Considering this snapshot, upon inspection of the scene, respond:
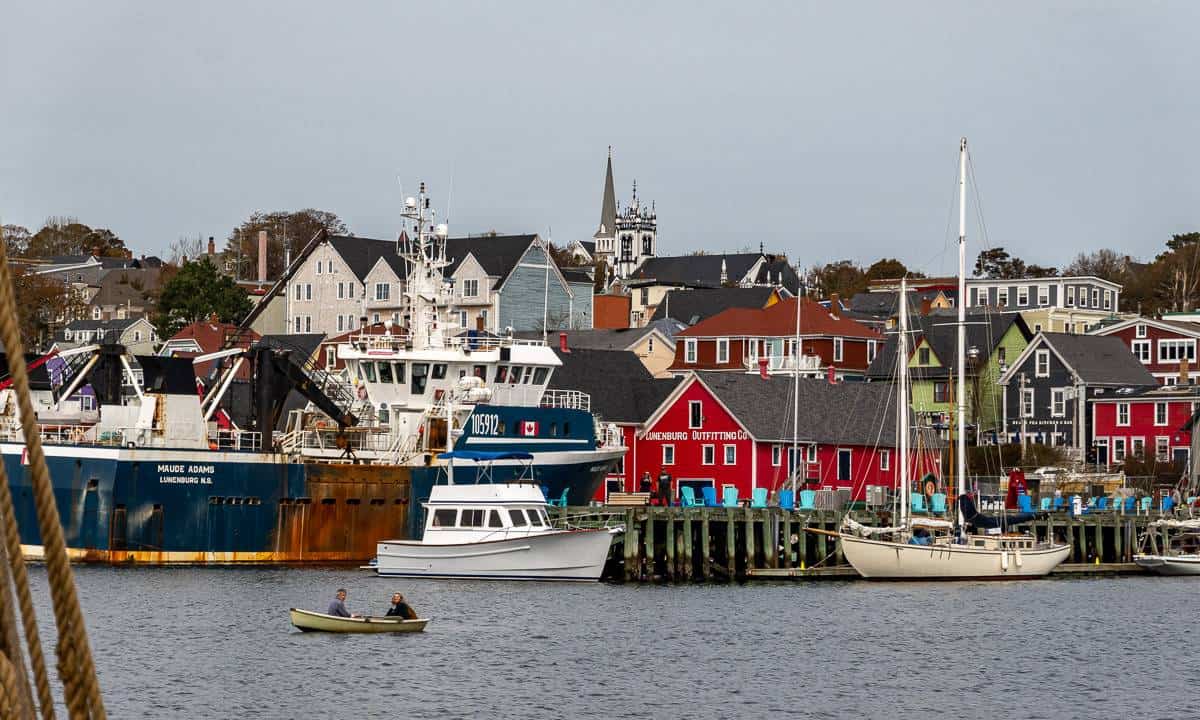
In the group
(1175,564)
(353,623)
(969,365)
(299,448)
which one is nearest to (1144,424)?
(969,365)

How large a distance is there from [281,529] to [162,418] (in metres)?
4.78

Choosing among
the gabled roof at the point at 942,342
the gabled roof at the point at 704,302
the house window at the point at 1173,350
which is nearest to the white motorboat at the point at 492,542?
the gabled roof at the point at 942,342

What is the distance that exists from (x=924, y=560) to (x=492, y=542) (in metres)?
13.0

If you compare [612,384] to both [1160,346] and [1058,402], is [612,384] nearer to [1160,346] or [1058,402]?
[1058,402]

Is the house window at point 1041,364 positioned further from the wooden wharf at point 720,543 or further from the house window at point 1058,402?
the wooden wharf at point 720,543

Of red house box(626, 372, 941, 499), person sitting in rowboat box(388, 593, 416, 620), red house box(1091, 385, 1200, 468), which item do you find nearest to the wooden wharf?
red house box(626, 372, 941, 499)

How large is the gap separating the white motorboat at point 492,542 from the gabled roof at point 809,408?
78.1 ft

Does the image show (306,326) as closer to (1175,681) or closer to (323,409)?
(323,409)

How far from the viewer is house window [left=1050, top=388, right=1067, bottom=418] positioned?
9138 centimetres

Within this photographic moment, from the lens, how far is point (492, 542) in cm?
4788

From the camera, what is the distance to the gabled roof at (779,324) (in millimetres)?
98438

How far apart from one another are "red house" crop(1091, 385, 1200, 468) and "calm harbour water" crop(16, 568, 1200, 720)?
35677 mm

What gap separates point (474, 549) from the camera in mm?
47844

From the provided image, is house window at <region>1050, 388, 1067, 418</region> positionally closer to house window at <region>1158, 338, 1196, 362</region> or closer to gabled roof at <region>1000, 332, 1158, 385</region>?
gabled roof at <region>1000, 332, 1158, 385</region>
